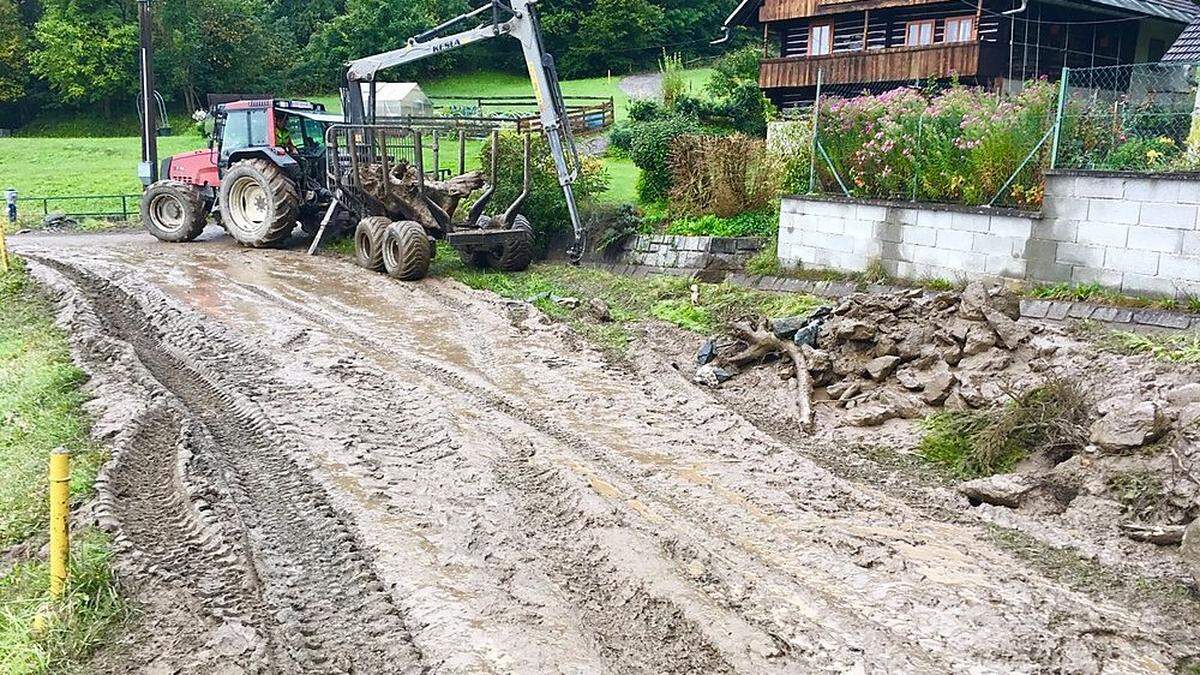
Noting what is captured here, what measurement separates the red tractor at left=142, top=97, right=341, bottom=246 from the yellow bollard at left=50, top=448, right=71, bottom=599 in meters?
11.5

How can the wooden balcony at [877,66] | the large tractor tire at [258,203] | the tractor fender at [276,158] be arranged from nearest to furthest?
the large tractor tire at [258,203] → the tractor fender at [276,158] → the wooden balcony at [877,66]

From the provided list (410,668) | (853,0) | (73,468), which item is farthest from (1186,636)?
(853,0)

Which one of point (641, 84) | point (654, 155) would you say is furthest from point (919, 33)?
point (641, 84)

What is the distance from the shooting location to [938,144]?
36.4ft

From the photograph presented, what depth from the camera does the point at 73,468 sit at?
20.7 feet

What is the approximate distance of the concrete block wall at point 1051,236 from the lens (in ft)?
28.5

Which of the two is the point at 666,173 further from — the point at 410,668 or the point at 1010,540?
the point at 410,668

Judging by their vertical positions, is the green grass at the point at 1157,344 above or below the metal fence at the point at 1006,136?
below

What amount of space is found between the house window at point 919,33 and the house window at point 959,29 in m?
0.53

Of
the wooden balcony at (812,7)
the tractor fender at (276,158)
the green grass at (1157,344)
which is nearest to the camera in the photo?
the green grass at (1157,344)

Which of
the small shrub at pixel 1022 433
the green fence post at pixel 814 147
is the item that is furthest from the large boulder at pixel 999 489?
the green fence post at pixel 814 147

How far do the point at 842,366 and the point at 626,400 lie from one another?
1871 mm

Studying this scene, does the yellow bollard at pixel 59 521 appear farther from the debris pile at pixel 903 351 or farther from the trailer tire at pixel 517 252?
the trailer tire at pixel 517 252

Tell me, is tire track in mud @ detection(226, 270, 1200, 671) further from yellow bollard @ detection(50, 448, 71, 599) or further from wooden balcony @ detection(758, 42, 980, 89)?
wooden balcony @ detection(758, 42, 980, 89)
